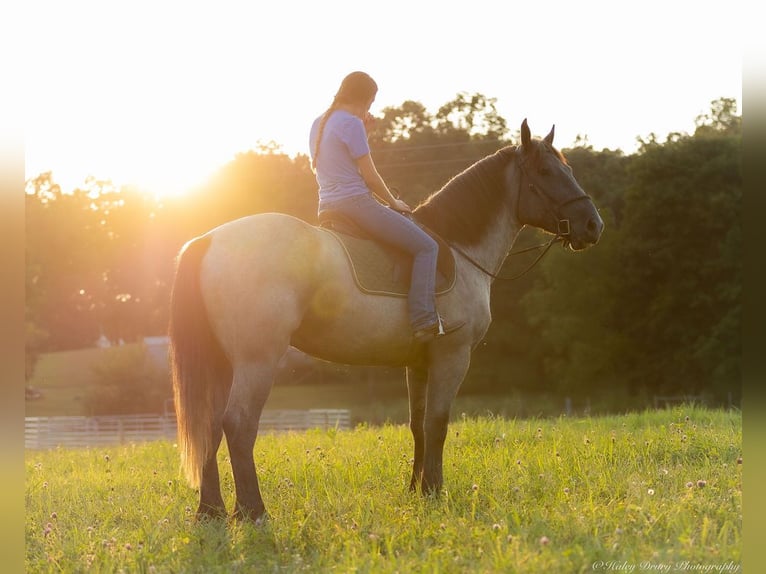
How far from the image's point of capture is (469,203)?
330 inches

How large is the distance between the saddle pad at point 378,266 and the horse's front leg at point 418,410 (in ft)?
3.09

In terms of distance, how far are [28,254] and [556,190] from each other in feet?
150

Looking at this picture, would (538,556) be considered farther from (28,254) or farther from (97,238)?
(97,238)

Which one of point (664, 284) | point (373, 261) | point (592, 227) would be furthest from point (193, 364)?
point (664, 284)

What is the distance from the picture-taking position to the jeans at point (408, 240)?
753cm

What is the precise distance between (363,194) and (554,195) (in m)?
1.88

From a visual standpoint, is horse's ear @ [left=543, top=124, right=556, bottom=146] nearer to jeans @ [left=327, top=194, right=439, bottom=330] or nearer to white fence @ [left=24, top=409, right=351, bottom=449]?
jeans @ [left=327, top=194, right=439, bottom=330]

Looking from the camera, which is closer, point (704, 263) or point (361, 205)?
point (361, 205)

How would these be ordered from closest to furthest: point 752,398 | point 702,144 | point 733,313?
point 752,398 < point 733,313 < point 702,144

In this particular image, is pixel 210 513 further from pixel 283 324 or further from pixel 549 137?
pixel 549 137

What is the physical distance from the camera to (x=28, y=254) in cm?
4956

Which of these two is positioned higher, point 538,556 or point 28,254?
point 28,254

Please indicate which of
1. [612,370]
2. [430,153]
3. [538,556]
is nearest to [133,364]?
[430,153]

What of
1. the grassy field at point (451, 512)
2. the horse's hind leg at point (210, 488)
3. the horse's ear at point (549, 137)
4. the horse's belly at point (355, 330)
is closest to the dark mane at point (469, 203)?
the horse's ear at point (549, 137)
